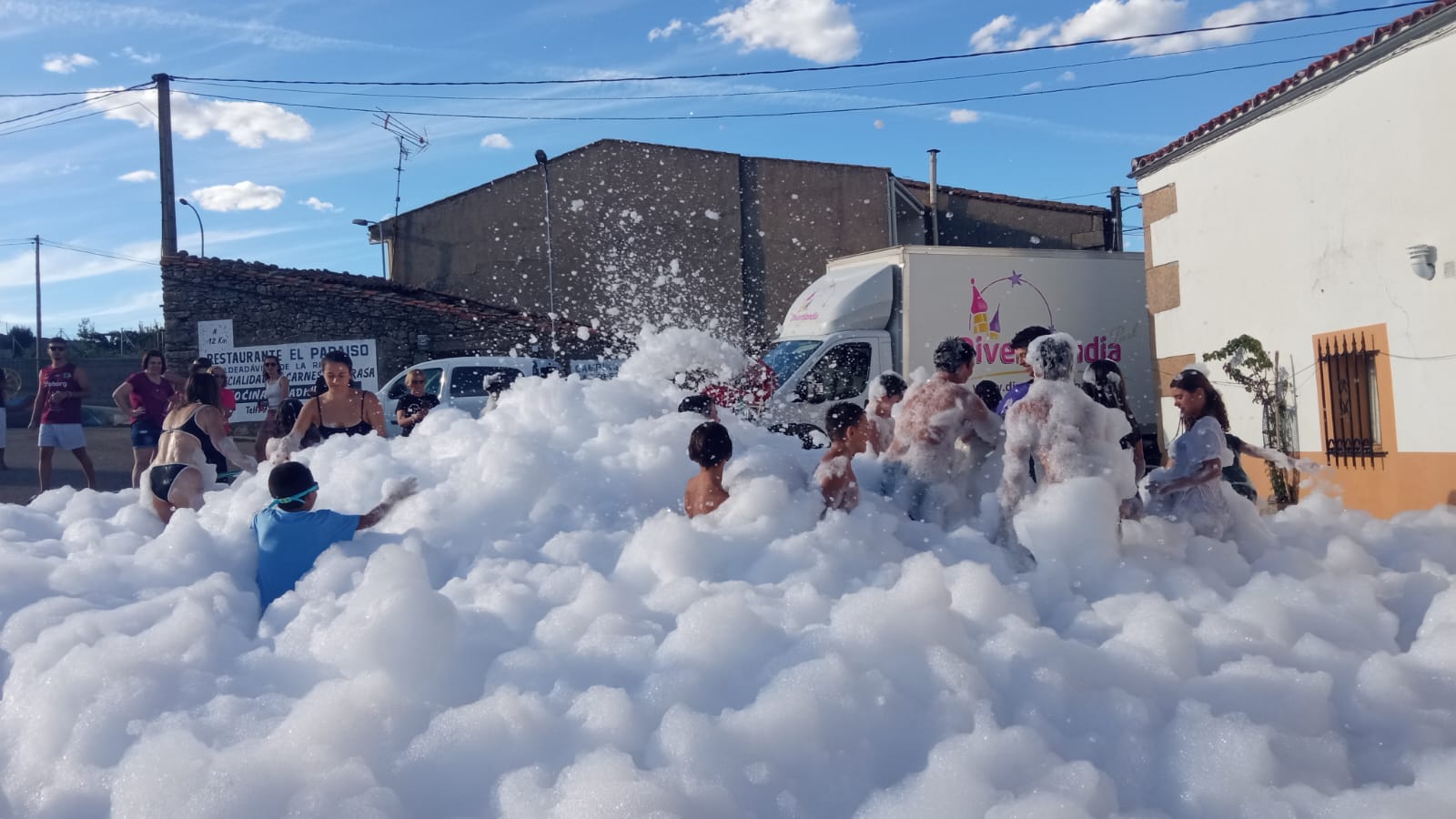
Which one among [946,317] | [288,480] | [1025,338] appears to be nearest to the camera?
[288,480]

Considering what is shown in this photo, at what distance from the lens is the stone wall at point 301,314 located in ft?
65.0

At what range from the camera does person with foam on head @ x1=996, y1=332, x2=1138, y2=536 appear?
522 centimetres

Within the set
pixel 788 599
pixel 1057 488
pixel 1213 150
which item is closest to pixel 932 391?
pixel 1057 488

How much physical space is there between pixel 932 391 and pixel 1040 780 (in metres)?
2.58

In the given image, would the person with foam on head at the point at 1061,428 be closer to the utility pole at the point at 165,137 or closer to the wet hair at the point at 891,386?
the wet hair at the point at 891,386

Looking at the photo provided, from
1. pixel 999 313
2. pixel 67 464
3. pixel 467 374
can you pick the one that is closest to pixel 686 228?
pixel 467 374

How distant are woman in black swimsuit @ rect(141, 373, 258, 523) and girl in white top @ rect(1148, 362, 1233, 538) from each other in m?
5.41

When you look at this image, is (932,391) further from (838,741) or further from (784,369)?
(784,369)

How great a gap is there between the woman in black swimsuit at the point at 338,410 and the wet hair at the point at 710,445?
2.87 m

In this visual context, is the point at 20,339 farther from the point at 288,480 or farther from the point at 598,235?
the point at 288,480

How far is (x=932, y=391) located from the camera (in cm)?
579

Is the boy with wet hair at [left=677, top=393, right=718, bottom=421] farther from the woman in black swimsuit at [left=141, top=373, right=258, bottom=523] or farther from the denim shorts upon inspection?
the denim shorts

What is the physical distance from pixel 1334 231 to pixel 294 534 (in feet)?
29.4

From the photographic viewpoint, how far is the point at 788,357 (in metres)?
11.4
